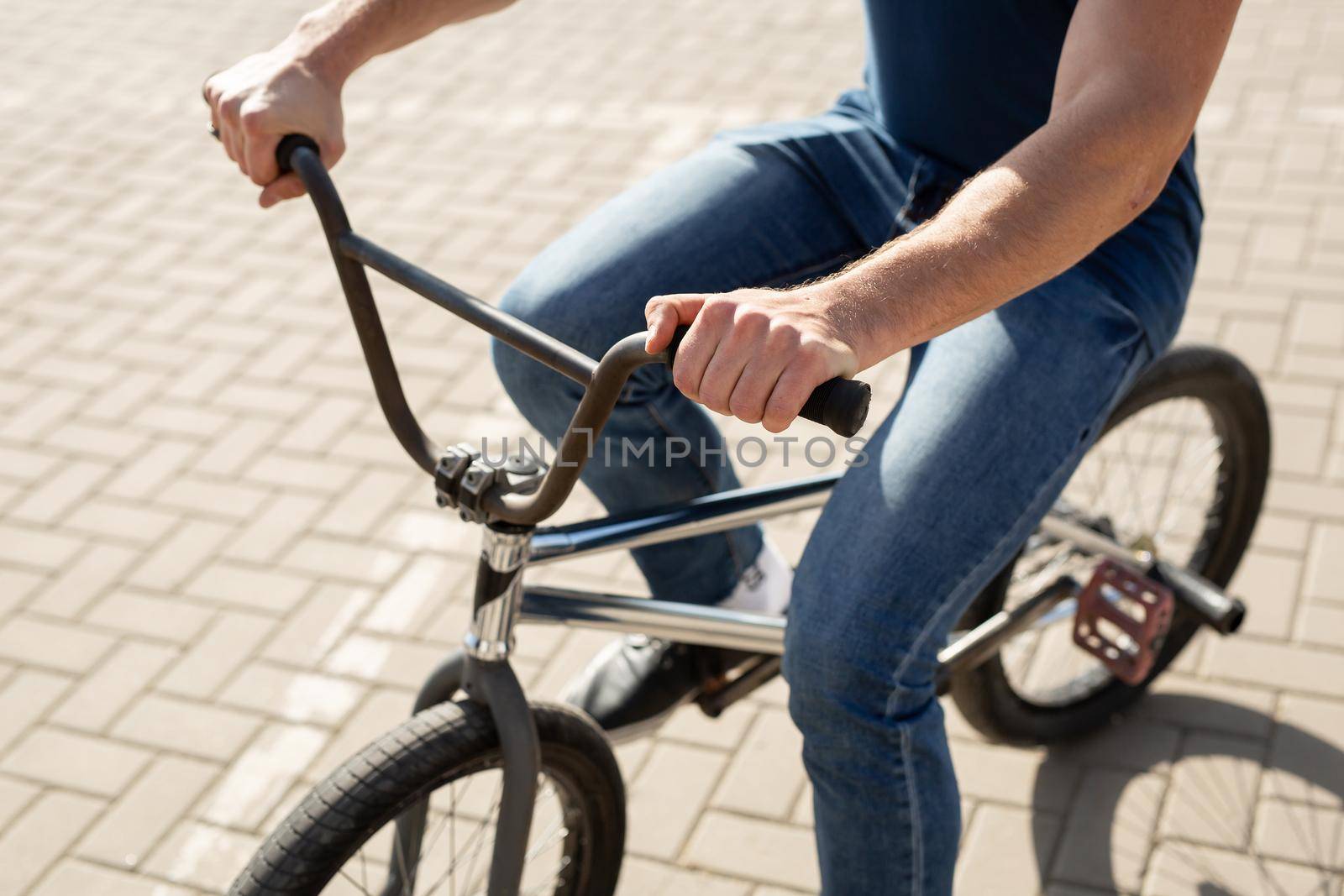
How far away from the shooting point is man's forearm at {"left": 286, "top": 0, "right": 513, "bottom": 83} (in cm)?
186

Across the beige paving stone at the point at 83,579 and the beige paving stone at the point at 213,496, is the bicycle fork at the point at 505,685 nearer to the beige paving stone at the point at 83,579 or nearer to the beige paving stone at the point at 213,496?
the beige paving stone at the point at 83,579

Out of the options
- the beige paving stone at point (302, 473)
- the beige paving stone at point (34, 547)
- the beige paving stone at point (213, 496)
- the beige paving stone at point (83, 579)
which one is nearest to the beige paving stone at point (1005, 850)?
the beige paving stone at point (302, 473)

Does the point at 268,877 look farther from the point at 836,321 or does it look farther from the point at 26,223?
the point at 26,223

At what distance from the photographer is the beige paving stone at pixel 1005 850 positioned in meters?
2.45

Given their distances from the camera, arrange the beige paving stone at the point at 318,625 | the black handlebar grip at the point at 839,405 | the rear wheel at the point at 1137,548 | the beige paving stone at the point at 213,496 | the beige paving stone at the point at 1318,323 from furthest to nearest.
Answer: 1. the beige paving stone at the point at 1318,323
2. the beige paving stone at the point at 213,496
3. the beige paving stone at the point at 318,625
4. the rear wheel at the point at 1137,548
5. the black handlebar grip at the point at 839,405

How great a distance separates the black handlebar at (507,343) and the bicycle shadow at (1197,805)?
145 cm

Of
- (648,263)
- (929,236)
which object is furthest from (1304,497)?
(929,236)

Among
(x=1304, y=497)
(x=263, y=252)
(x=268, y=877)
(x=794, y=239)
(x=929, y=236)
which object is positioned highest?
(x=929, y=236)

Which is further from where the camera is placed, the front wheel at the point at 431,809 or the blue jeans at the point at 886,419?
the blue jeans at the point at 886,419

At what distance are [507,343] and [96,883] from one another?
1579 millimetres

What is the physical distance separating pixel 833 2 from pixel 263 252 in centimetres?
333

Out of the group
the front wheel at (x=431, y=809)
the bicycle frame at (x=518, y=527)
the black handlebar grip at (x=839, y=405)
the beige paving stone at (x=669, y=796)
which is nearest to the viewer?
the black handlebar grip at (x=839, y=405)

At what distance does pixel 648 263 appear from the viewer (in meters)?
2.00

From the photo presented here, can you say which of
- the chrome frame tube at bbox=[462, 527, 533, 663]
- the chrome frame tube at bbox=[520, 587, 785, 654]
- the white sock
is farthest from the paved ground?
the chrome frame tube at bbox=[462, 527, 533, 663]
